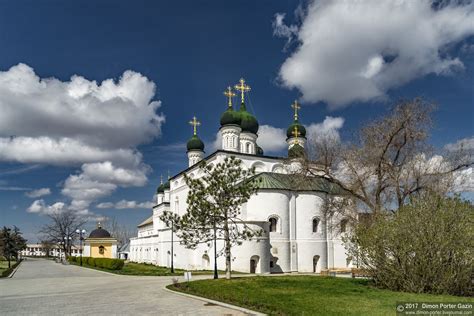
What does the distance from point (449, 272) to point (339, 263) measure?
2116 centimetres

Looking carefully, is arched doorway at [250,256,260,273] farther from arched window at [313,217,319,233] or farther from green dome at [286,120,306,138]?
green dome at [286,120,306,138]

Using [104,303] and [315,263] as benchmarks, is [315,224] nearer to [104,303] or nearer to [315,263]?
[315,263]

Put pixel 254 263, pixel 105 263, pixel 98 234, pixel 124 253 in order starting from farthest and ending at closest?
pixel 124 253 < pixel 98 234 < pixel 105 263 < pixel 254 263

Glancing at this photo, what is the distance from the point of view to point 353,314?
31.0 ft

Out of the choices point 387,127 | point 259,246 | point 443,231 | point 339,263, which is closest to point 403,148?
point 387,127

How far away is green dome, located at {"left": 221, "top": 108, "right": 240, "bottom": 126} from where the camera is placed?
36156 mm

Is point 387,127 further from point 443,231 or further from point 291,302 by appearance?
point 291,302

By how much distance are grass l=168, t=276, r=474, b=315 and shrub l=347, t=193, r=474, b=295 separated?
33.4 inches

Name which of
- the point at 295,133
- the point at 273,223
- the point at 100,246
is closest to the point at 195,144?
the point at 295,133

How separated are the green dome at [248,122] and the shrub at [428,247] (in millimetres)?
25265

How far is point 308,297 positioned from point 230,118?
83.6 feet

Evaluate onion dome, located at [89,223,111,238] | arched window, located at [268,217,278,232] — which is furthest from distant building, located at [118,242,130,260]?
arched window, located at [268,217,278,232]

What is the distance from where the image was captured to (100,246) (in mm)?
55250

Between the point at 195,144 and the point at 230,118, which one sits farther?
the point at 195,144
